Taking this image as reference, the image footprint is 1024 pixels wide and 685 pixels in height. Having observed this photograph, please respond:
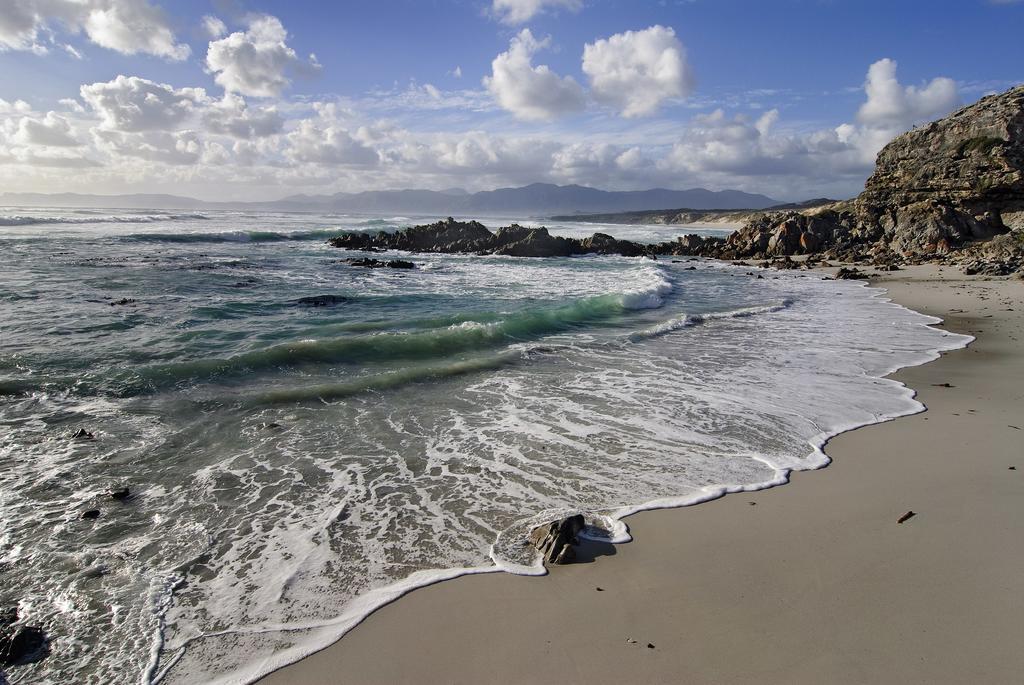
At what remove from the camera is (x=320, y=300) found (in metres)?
16.8

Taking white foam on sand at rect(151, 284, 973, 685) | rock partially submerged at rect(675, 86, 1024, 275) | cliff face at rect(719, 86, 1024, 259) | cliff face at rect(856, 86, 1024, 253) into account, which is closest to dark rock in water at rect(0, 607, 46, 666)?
white foam on sand at rect(151, 284, 973, 685)

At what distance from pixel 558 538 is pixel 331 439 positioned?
364cm

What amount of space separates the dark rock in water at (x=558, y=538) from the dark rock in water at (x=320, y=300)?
1332cm

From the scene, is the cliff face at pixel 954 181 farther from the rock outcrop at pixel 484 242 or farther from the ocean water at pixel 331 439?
the ocean water at pixel 331 439

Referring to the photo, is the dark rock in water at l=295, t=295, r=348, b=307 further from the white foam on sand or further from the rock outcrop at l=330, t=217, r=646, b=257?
the rock outcrop at l=330, t=217, r=646, b=257

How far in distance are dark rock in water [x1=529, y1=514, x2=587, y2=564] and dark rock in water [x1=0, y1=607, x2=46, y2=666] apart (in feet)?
10.9

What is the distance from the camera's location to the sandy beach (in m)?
3.24

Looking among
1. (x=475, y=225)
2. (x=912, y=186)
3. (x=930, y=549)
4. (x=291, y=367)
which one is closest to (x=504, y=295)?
(x=291, y=367)

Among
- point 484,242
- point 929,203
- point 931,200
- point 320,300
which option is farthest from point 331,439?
point 931,200

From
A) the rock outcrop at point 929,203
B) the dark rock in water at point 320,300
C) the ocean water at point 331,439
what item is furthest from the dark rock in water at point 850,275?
the dark rock in water at point 320,300

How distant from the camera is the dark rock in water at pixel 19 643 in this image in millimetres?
3354

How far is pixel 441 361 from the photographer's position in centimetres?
1089

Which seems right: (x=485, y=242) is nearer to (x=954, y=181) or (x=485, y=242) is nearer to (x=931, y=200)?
(x=931, y=200)

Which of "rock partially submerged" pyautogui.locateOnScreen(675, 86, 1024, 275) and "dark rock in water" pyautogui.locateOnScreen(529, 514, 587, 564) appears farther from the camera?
"rock partially submerged" pyautogui.locateOnScreen(675, 86, 1024, 275)
